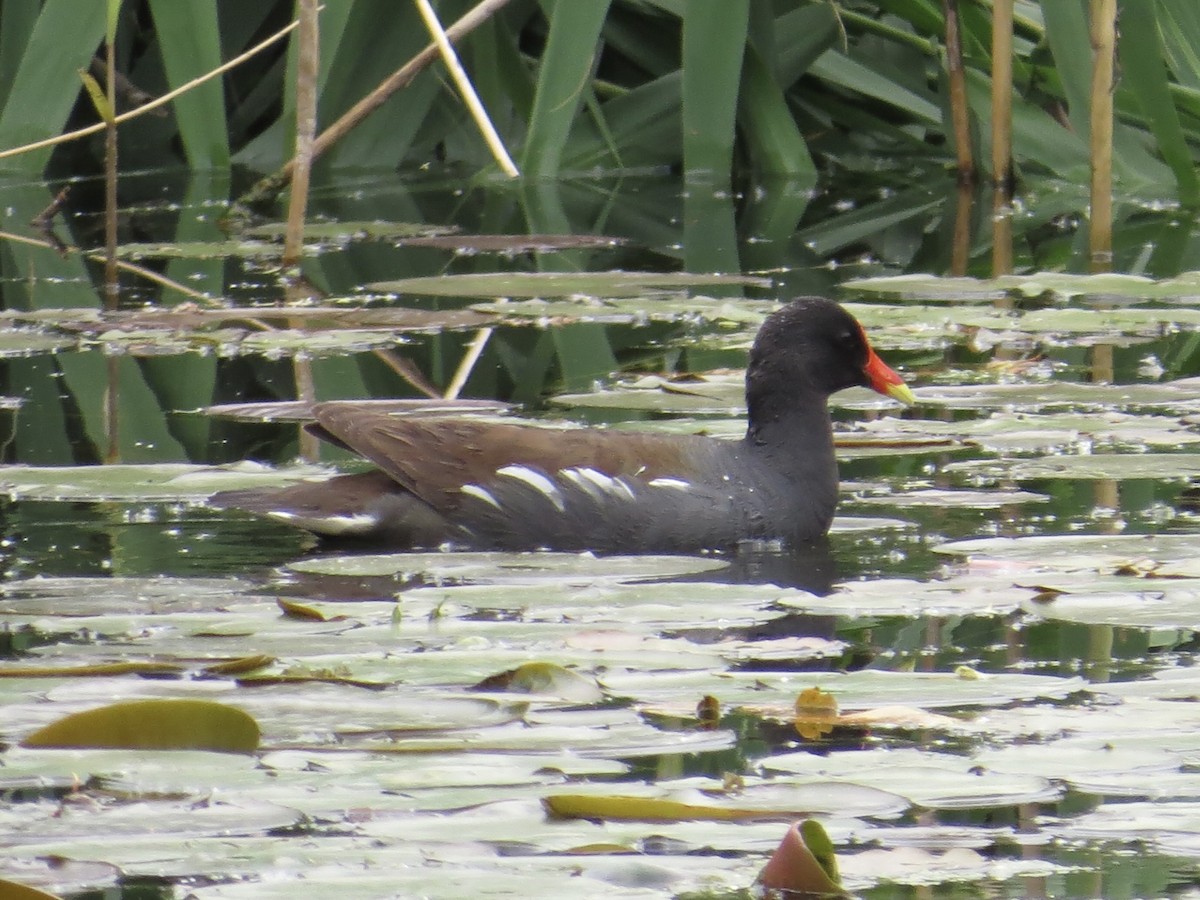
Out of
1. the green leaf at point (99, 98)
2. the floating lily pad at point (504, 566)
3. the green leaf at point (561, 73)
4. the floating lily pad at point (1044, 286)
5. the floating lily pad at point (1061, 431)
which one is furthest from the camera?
the green leaf at point (561, 73)

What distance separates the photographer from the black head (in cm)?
465

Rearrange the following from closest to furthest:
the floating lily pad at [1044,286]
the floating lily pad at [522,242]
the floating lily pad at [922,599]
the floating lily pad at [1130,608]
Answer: the floating lily pad at [1130,608] → the floating lily pad at [922,599] → the floating lily pad at [1044,286] → the floating lily pad at [522,242]

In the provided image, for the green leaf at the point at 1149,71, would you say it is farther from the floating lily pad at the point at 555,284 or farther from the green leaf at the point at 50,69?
the green leaf at the point at 50,69

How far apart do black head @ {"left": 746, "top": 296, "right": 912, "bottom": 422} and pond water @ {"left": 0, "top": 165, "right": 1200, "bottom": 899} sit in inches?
9.6

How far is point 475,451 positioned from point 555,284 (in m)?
2.78

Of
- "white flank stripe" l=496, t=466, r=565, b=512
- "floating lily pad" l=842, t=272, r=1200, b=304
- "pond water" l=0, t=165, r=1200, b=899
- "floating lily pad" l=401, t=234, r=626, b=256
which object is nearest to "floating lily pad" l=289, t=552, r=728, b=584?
"pond water" l=0, t=165, r=1200, b=899

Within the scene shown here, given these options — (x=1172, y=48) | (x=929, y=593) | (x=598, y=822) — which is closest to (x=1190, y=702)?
(x=929, y=593)

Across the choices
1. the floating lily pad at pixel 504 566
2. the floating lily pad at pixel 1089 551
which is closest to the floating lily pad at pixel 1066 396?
the floating lily pad at pixel 1089 551

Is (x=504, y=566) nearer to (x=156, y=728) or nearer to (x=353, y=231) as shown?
(x=156, y=728)

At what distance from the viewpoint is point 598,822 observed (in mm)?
2266

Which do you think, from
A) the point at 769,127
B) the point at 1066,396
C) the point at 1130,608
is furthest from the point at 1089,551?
the point at 769,127

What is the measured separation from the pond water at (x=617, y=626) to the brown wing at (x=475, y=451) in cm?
19

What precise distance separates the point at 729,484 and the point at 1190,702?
173 cm

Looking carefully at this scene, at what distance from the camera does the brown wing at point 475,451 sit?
4340 mm
